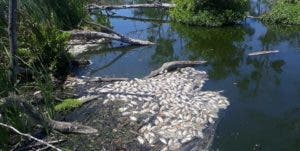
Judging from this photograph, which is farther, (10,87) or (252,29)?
(252,29)

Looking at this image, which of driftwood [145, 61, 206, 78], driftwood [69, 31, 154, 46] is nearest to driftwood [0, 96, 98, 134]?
driftwood [145, 61, 206, 78]

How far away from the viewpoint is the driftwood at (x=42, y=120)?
12211mm

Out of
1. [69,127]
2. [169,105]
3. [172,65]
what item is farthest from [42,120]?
[172,65]

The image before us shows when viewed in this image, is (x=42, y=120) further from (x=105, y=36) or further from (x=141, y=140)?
(x=105, y=36)

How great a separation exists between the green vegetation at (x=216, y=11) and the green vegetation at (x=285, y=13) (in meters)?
1.41

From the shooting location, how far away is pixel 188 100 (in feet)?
50.5

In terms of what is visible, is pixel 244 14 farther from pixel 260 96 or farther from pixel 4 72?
pixel 4 72

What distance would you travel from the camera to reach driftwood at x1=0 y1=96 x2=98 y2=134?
481 inches

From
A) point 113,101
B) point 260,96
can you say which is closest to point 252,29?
point 260,96

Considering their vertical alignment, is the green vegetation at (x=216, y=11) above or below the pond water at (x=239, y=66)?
above

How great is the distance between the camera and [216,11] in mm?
25141

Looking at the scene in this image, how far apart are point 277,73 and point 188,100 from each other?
15.3ft

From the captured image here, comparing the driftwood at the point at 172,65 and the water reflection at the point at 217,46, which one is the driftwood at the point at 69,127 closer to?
the driftwood at the point at 172,65

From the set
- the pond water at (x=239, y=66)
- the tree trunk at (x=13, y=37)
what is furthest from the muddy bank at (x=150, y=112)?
the tree trunk at (x=13, y=37)
